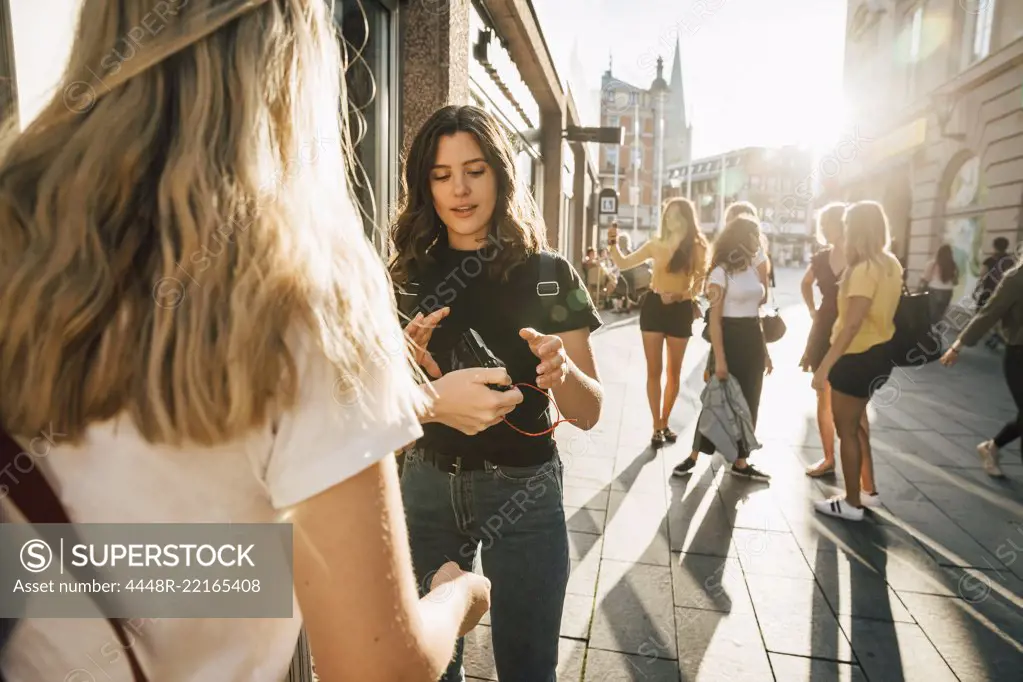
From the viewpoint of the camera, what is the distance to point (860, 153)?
2145 cm

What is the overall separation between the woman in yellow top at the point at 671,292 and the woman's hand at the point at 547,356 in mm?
4080

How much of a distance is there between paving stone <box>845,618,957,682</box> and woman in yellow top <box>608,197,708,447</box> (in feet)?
9.37

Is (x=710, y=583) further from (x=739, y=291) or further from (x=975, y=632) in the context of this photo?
(x=739, y=291)

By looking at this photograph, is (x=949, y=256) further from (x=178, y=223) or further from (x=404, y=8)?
(x=178, y=223)

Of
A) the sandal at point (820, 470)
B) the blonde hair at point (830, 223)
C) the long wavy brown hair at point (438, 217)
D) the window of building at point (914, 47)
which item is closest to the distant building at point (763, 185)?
the window of building at point (914, 47)

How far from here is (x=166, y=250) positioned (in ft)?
2.25

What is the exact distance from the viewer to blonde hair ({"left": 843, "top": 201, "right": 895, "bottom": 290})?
4141 mm

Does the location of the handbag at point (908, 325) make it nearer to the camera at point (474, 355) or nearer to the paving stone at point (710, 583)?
the paving stone at point (710, 583)

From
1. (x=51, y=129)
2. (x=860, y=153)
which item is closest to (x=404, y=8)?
(x=51, y=129)

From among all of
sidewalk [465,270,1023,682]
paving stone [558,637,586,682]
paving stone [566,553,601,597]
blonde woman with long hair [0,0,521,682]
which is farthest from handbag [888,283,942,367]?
blonde woman with long hair [0,0,521,682]

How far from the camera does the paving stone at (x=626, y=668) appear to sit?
8.79 feet

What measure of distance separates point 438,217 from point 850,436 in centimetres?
328

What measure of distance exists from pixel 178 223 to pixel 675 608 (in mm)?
3097

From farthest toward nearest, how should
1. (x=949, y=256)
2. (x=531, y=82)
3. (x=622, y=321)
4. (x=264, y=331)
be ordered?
(x=622, y=321), (x=949, y=256), (x=531, y=82), (x=264, y=331)
